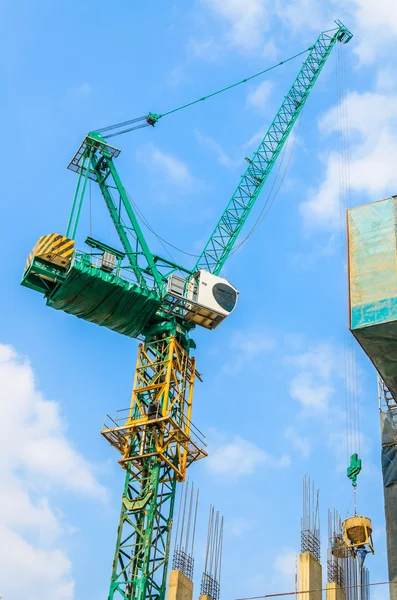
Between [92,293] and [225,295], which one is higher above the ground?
[225,295]

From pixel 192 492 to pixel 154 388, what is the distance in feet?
18.4

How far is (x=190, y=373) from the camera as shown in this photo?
173 feet

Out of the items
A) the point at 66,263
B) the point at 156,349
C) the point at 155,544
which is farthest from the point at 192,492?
the point at 66,263

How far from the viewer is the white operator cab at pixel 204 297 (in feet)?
173

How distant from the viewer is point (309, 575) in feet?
135

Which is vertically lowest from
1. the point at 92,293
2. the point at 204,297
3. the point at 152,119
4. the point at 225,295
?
the point at 92,293

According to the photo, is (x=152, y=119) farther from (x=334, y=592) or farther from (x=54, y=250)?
(x=334, y=592)

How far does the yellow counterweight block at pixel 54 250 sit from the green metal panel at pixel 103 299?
2.32 feet

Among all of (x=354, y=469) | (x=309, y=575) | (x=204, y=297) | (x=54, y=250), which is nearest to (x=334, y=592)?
(x=309, y=575)

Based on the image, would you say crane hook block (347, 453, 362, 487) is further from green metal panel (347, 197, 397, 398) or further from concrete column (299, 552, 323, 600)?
green metal panel (347, 197, 397, 398)

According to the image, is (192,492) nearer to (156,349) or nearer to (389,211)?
(156,349)

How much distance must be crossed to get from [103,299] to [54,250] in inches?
142

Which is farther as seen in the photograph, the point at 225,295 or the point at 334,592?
the point at 225,295

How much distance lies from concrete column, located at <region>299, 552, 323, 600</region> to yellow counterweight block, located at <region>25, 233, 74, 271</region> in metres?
19.2
